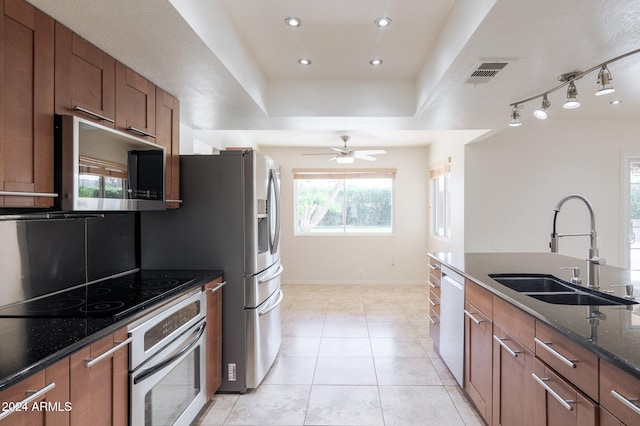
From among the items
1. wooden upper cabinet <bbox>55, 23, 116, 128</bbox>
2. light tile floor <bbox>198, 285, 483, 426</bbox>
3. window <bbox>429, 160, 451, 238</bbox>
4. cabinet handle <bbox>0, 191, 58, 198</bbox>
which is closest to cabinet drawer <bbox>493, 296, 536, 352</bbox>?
light tile floor <bbox>198, 285, 483, 426</bbox>

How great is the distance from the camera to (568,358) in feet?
4.38

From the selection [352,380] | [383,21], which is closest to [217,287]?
[352,380]

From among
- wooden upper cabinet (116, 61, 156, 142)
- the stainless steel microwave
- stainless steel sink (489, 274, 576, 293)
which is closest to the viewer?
the stainless steel microwave

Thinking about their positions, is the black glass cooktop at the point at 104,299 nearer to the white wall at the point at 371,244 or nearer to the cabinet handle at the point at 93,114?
the cabinet handle at the point at 93,114

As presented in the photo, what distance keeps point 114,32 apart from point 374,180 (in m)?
5.35

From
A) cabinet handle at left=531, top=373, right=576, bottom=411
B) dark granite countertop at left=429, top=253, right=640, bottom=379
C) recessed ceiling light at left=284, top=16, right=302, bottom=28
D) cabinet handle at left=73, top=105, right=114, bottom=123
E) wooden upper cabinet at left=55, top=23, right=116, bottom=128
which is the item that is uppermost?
recessed ceiling light at left=284, top=16, right=302, bottom=28

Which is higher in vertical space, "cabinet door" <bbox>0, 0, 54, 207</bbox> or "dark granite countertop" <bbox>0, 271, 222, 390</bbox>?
"cabinet door" <bbox>0, 0, 54, 207</bbox>

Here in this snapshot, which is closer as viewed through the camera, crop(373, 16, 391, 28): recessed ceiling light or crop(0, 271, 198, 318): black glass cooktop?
crop(0, 271, 198, 318): black glass cooktop

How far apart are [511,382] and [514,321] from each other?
0.32 meters

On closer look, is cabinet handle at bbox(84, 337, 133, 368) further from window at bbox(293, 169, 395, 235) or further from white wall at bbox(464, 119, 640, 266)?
window at bbox(293, 169, 395, 235)

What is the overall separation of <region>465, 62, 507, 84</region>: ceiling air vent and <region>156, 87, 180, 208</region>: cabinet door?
6.78ft

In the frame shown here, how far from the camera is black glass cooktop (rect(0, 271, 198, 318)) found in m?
1.60

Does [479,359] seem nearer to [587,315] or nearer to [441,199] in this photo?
[587,315]

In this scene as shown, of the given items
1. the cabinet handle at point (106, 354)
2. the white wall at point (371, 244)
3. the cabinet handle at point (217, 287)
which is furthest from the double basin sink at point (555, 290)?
the white wall at point (371, 244)
